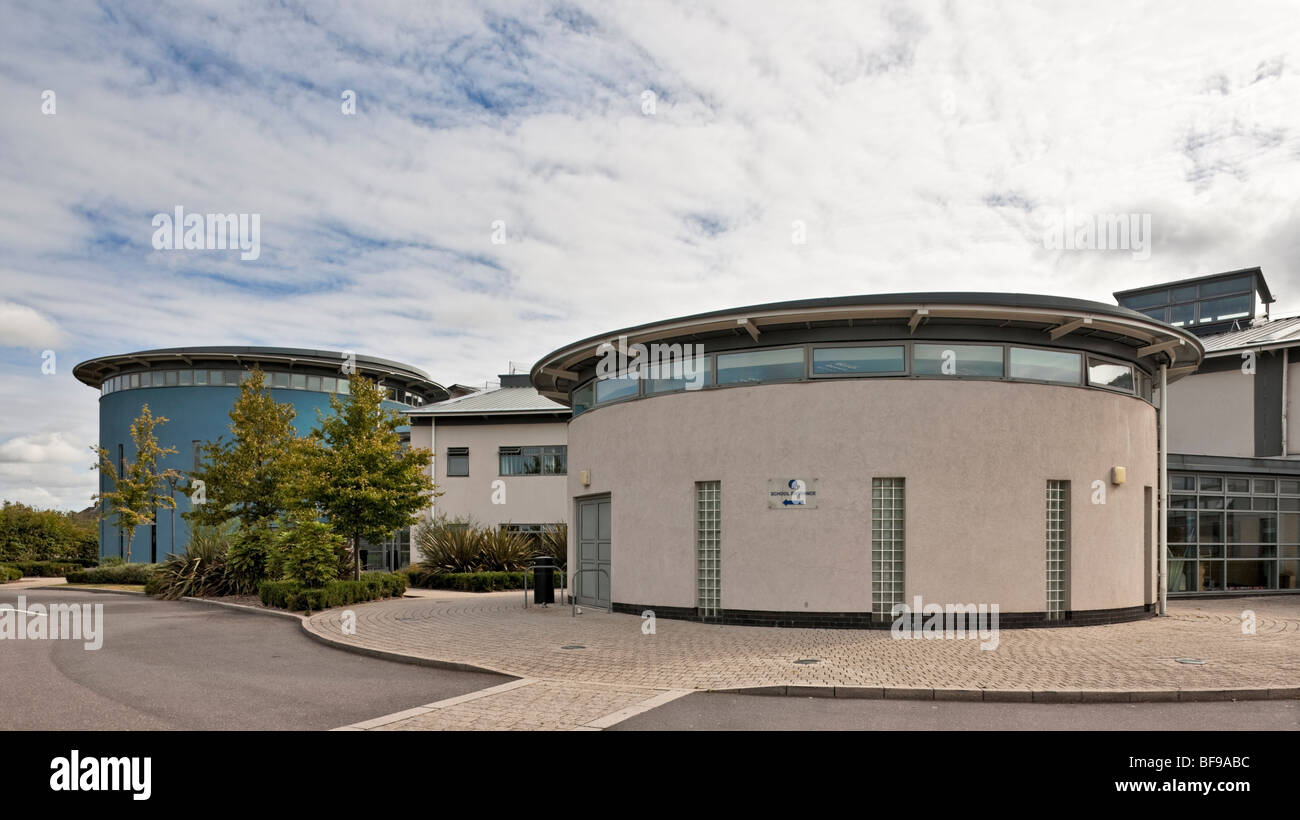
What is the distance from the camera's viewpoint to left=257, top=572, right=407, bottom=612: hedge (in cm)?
1827

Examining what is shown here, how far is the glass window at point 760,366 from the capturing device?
14586 mm

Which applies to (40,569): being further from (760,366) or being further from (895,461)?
(895,461)

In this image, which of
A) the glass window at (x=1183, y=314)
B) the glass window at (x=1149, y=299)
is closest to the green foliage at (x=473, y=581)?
the glass window at (x=1183, y=314)

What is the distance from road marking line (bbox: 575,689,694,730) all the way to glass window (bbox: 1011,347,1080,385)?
859 centimetres

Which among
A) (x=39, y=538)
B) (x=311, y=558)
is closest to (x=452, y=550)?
(x=311, y=558)

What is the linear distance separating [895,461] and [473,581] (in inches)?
553

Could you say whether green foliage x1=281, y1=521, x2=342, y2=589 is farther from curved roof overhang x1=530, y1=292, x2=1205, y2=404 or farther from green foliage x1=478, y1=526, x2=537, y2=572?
curved roof overhang x1=530, y1=292, x2=1205, y2=404

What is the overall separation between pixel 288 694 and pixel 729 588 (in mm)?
7487

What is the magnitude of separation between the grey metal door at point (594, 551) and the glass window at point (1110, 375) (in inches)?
358

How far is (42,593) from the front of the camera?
27047mm

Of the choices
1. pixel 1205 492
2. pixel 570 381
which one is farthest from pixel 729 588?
pixel 1205 492

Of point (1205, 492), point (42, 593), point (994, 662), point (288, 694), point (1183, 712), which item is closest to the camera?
point (1183, 712)
